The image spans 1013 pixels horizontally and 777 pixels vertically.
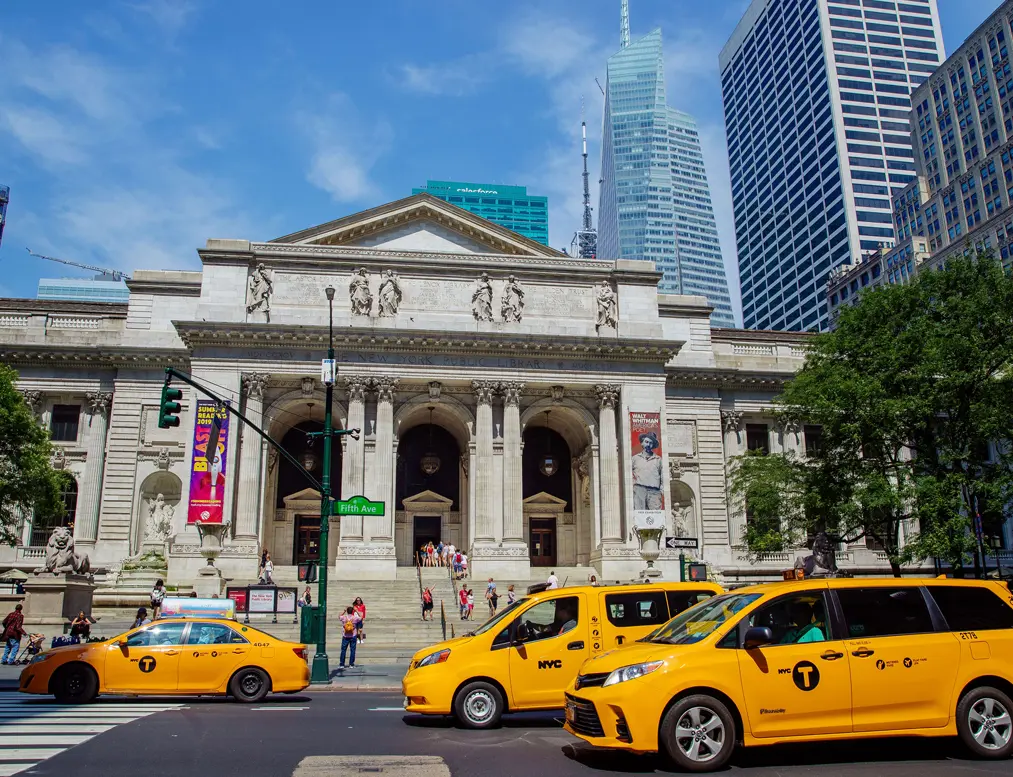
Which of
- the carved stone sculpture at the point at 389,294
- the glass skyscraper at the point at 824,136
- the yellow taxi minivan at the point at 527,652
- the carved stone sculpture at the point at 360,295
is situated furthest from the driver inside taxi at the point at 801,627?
the glass skyscraper at the point at 824,136

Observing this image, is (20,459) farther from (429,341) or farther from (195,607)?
(429,341)

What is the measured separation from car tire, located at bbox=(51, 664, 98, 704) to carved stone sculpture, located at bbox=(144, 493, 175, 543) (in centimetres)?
3191

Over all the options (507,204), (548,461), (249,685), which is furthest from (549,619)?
(507,204)

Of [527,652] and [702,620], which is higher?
[702,620]

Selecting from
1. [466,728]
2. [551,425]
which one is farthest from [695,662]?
[551,425]

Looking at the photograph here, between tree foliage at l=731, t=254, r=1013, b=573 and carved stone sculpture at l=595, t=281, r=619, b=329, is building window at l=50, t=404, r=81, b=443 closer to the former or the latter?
carved stone sculpture at l=595, t=281, r=619, b=329

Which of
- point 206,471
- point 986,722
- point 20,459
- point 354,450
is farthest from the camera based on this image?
point 354,450

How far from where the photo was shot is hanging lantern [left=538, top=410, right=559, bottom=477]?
1938 inches

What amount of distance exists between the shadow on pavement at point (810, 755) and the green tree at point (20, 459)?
33602 mm

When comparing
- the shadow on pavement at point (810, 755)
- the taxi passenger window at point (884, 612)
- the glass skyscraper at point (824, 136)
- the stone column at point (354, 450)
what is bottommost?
the shadow on pavement at point (810, 755)

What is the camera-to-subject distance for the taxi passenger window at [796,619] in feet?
30.5

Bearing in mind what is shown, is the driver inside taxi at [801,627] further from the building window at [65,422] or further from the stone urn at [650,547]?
the building window at [65,422]

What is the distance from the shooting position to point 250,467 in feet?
135

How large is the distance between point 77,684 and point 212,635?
91.5 inches
